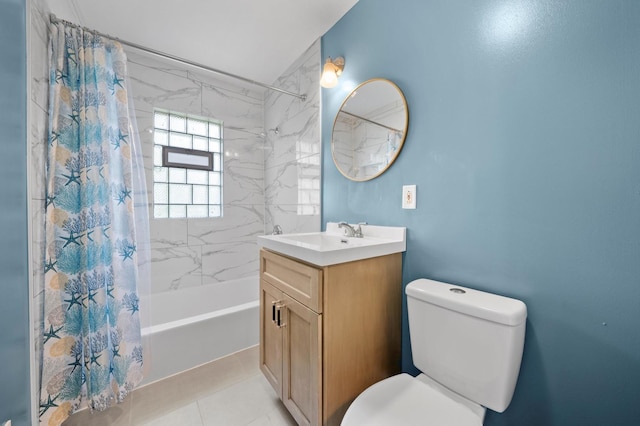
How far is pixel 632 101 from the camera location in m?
0.68

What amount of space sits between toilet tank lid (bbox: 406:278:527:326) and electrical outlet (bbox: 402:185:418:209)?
405mm

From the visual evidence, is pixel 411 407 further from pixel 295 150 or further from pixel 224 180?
pixel 224 180

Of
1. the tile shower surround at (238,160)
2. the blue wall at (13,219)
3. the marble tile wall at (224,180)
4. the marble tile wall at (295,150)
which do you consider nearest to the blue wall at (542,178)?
the marble tile wall at (295,150)

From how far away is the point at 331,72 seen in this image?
5.14ft

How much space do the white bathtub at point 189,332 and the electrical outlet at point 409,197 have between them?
1.42 metres

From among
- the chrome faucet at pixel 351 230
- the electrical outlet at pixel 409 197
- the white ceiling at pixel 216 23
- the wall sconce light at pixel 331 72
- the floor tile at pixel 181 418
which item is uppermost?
the white ceiling at pixel 216 23

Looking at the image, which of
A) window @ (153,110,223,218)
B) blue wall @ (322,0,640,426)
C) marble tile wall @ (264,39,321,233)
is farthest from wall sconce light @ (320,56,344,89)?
window @ (153,110,223,218)

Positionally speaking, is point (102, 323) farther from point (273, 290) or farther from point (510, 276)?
point (510, 276)

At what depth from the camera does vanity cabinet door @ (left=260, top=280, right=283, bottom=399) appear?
4.24 feet

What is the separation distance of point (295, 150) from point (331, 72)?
79 cm

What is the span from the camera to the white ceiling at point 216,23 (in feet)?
5.05

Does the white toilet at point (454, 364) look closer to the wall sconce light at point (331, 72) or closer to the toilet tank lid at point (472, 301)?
the toilet tank lid at point (472, 301)

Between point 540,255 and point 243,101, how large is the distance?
282 cm

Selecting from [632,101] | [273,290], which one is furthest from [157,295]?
[632,101]
